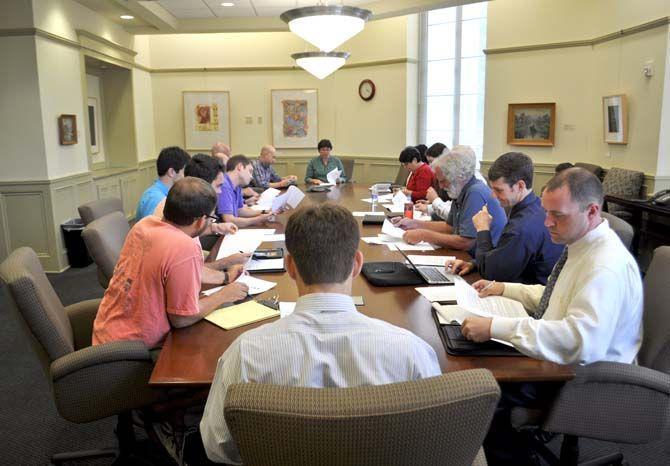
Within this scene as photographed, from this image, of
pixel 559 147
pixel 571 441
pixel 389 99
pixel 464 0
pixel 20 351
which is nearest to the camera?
pixel 571 441

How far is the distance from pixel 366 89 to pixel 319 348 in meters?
8.30

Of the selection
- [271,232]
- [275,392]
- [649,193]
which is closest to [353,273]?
[275,392]

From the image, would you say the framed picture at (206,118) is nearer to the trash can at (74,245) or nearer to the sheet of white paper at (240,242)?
the trash can at (74,245)

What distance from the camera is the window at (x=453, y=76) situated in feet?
26.7

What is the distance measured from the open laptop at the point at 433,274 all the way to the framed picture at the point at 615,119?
4.39m

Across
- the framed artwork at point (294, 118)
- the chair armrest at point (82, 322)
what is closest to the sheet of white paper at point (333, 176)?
the framed artwork at point (294, 118)

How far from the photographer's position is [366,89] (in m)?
9.05

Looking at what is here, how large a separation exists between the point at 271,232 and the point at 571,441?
2.25 m

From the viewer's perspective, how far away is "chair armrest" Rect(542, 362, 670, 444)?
1740 millimetres

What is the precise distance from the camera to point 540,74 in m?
7.26

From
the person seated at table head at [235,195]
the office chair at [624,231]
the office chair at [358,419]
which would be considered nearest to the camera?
the office chair at [358,419]

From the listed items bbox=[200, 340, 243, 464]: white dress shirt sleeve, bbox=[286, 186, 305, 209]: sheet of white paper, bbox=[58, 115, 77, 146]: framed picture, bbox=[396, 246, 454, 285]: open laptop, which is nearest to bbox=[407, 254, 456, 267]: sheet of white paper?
bbox=[396, 246, 454, 285]: open laptop

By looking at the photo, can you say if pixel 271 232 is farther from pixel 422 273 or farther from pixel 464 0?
pixel 464 0

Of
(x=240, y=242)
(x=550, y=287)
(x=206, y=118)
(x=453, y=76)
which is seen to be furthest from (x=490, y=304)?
(x=206, y=118)
